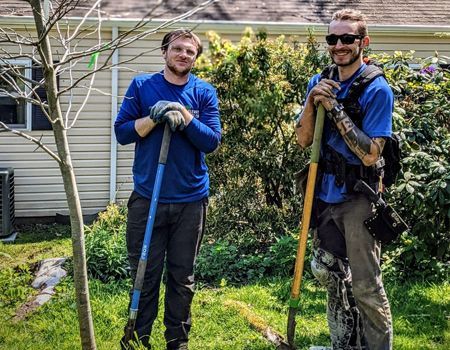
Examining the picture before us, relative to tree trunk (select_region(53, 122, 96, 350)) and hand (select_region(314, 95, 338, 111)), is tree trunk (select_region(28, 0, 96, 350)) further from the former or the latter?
hand (select_region(314, 95, 338, 111))

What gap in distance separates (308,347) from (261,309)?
770mm

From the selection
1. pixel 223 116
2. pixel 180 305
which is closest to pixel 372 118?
pixel 180 305

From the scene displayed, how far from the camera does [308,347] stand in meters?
4.03

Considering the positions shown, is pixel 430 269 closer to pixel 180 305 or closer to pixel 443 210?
pixel 443 210

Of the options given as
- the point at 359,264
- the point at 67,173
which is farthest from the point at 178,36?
the point at 359,264

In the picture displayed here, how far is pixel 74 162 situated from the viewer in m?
8.66

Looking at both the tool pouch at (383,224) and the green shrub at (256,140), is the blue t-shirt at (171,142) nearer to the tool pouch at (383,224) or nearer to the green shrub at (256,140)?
the tool pouch at (383,224)

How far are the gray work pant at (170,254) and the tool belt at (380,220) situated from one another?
3.29 feet

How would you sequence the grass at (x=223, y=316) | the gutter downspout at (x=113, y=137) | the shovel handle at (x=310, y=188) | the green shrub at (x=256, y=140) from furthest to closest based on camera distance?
the gutter downspout at (x=113, y=137) → the green shrub at (x=256, y=140) → the grass at (x=223, y=316) → the shovel handle at (x=310, y=188)

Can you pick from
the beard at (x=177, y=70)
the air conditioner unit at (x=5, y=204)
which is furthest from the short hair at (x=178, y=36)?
the air conditioner unit at (x=5, y=204)

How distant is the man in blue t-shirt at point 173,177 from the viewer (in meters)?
3.47

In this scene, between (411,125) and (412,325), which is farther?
(411,125)

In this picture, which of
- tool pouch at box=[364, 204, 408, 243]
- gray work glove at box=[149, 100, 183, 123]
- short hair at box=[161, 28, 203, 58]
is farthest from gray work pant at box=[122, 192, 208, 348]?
tool pouch at box=[364, 204, 408, 243]

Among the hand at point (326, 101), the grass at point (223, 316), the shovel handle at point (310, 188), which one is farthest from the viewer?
the grass at point (223, 316)
